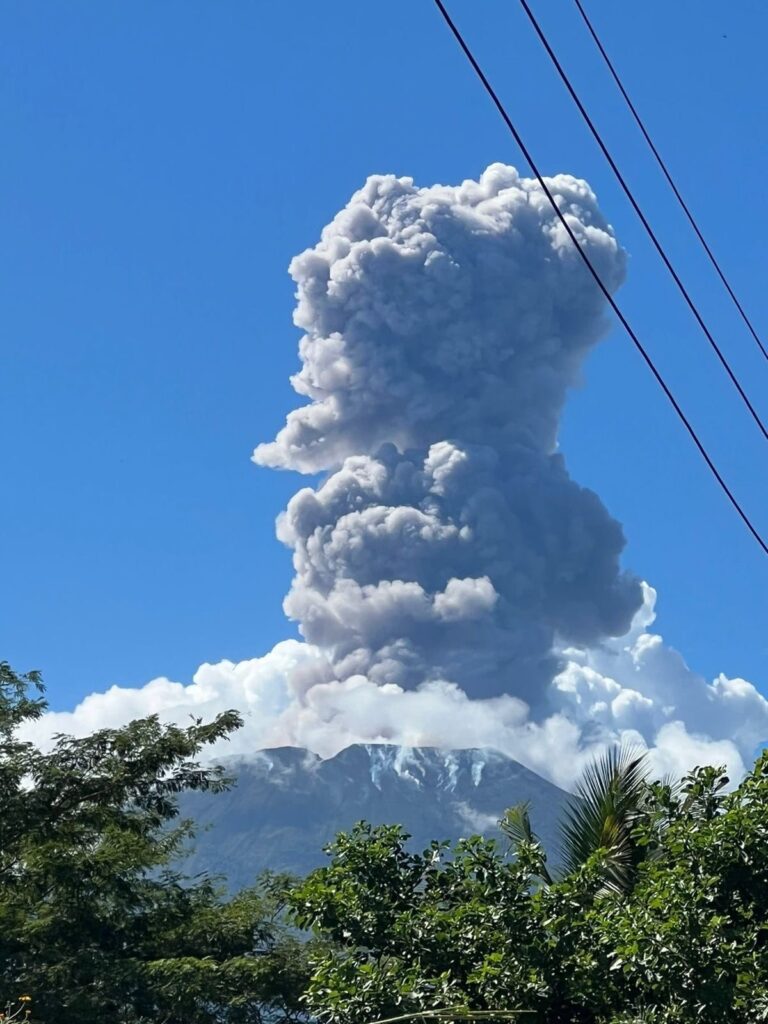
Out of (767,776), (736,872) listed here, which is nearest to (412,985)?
(736,872)

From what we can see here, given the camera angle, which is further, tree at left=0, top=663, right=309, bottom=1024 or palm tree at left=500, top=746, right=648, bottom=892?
tree at left=0, top=663, right=309, bottom=1024

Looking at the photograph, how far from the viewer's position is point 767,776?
38.8 ft

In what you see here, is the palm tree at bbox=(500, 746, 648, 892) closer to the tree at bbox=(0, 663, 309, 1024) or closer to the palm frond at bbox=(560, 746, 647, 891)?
the palm frond at bbox=(560, 746, 647, 891)

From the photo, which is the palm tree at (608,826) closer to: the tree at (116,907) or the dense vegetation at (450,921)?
the dense vegetation at (450,921)

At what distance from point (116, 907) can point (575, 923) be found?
10.4 m

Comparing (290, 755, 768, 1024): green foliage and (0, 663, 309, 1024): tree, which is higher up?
(0, 663, 309, 1024): tree

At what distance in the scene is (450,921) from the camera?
12133 millimetres

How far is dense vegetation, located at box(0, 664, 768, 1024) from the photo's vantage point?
10.8 meters

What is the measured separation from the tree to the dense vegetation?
4 centimetres

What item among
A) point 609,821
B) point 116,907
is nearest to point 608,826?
point 609,821

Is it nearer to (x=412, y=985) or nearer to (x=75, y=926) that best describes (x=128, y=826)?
(x=75, y=926)

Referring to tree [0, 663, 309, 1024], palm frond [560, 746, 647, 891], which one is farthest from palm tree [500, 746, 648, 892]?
tree [0, 663, 309, 1024]

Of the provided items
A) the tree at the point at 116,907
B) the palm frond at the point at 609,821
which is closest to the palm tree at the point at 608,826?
the palm frond at the point at 609,821

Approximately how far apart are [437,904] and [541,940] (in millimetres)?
1484
